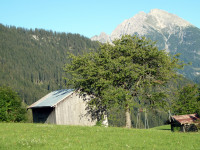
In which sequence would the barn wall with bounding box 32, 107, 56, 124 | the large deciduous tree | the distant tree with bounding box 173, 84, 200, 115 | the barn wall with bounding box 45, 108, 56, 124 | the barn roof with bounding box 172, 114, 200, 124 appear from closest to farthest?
the large deciduous tree, the barn wall with bounding box 45, 108, 56, 124, the barn wall with bounding box 32, 107, 56, 124, the barn roof with bounding box 172, 114, 200, 124, the distant tree with bounding box 173, 84, 200, 115

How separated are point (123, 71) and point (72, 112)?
47.0 feet

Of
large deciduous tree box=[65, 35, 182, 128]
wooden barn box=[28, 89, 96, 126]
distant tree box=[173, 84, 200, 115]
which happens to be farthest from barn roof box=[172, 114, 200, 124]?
distant tree box=[173, 84, 200, 115]

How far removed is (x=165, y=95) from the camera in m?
37.2

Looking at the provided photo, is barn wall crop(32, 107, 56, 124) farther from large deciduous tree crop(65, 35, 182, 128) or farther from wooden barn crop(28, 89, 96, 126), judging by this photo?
large deciduous tree crop(65, 35, 182, 128)

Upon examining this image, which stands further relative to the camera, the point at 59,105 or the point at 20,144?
the point at 59,105

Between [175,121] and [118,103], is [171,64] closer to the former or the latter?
[118,103]

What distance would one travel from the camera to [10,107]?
210 ft

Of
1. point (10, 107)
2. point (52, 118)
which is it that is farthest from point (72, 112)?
point (10, 107)

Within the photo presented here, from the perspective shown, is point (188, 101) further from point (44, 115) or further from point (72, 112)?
point (44, 115)

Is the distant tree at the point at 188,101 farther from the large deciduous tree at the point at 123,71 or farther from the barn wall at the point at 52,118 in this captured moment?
the barn wall at the point at 52,118

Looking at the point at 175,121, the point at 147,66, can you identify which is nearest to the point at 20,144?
the point at 147,66

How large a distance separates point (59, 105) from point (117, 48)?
46.3ft

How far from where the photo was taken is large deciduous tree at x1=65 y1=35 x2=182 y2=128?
3562cm

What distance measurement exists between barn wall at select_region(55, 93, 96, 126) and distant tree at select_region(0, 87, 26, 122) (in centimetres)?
2073
